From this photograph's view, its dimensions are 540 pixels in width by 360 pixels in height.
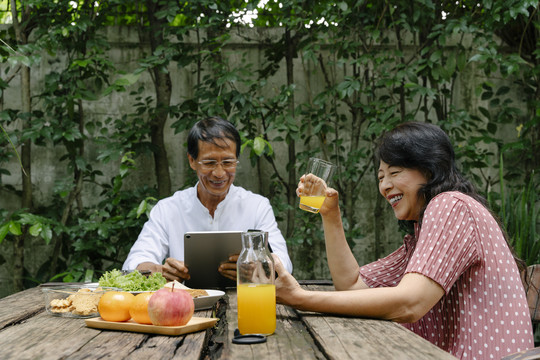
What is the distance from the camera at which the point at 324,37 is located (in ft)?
11.6

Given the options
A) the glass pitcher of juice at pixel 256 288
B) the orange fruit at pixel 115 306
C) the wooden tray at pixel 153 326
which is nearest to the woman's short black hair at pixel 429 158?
the glass pitcher of juice at pixel 256 288

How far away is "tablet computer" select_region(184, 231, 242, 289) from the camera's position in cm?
185

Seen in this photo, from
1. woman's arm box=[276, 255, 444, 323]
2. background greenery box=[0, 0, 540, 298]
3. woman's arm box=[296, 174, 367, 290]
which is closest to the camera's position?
woman's arm box=[276, 255, 444, 323]

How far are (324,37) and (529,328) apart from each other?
95.8 inches

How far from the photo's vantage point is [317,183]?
1647mm

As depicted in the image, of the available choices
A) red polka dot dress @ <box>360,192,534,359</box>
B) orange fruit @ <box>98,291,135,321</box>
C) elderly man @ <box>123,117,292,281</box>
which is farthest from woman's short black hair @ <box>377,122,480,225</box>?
elderly man @ <box>123,117,292,281</box>

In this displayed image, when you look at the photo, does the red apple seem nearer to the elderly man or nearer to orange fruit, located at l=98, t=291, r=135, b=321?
orange fruit, located at l=98, t=291, r=135, b=321

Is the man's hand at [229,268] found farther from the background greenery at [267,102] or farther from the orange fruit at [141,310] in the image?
the background greenery at [267,102]

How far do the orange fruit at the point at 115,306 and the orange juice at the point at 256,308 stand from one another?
0.28 meters

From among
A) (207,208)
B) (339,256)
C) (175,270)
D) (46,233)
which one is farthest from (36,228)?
(339,256)

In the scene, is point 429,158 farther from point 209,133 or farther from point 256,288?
point 209,133

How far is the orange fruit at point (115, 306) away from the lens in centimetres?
131

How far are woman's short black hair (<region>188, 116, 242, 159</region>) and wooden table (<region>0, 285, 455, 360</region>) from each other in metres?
1.28

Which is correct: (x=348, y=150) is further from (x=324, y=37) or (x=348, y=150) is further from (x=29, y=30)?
(x=29, y=30)
